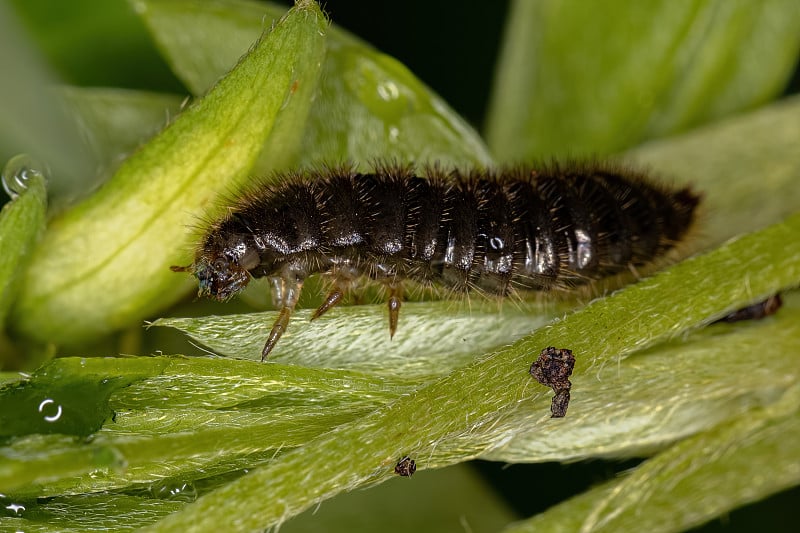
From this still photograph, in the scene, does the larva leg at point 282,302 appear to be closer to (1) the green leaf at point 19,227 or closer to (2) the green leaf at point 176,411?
(2) the green leaf at point 176,411

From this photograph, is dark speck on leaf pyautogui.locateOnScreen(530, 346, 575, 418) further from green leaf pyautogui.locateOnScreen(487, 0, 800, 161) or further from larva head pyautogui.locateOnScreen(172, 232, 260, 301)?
green leaf pyautogui.locateOnScreen(487, 0, 800, 161)

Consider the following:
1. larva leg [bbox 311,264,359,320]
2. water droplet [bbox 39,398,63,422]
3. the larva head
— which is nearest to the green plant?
water droplet [bbox 39,398,63,422]

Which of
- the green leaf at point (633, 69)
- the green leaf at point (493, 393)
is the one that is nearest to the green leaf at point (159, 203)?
the green leaf at point (493, 393)

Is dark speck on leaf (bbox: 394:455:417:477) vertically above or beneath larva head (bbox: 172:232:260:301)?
beneath

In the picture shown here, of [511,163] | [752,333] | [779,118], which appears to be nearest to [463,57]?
[511,163]

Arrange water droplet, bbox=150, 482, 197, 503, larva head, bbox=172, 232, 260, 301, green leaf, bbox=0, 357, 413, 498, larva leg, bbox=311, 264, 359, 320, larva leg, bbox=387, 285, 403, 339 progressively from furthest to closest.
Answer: larva leg, bbox=311, 264, 359, 320 < larva head, bbox=172, 232, 260, 301 < larva leg, bbox=387, 285, 403, 339 < water droplet, bbox=150, 482, 197, 503 < green leaf, bbox=0, 357, 413, 498

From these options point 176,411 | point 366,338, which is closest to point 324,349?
point 366,338
